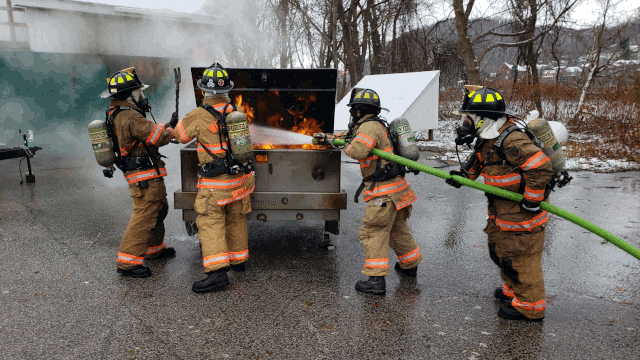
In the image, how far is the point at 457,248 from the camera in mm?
4812

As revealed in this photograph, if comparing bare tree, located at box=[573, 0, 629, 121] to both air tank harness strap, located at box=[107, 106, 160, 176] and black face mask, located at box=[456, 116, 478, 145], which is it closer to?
black face mask, located at box=[456, 116, 478, 145]

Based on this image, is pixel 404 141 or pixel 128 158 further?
pixel 128 158

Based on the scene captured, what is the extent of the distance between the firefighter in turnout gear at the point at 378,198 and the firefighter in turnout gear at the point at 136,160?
170 cm

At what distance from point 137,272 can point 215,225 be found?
860 millimetres

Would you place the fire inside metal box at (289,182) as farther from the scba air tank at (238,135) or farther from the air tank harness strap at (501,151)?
the air tank harness strap at (501,151)

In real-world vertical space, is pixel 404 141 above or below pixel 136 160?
above

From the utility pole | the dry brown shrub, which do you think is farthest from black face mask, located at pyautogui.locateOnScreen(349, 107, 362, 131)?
the utility pole

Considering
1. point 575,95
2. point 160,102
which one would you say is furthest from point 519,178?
point 575,95

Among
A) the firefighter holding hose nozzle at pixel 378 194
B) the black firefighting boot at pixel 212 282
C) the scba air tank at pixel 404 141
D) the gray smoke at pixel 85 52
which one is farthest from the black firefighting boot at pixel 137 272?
the gray smoke at pixel 85 52

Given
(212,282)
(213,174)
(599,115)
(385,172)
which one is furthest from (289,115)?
(599,115)

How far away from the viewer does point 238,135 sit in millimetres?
3705

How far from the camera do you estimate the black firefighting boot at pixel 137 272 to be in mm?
3975

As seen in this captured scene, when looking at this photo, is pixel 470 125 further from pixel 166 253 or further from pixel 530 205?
pixel 166 253

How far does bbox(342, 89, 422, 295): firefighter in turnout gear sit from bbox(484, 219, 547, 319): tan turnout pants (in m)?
0.88
